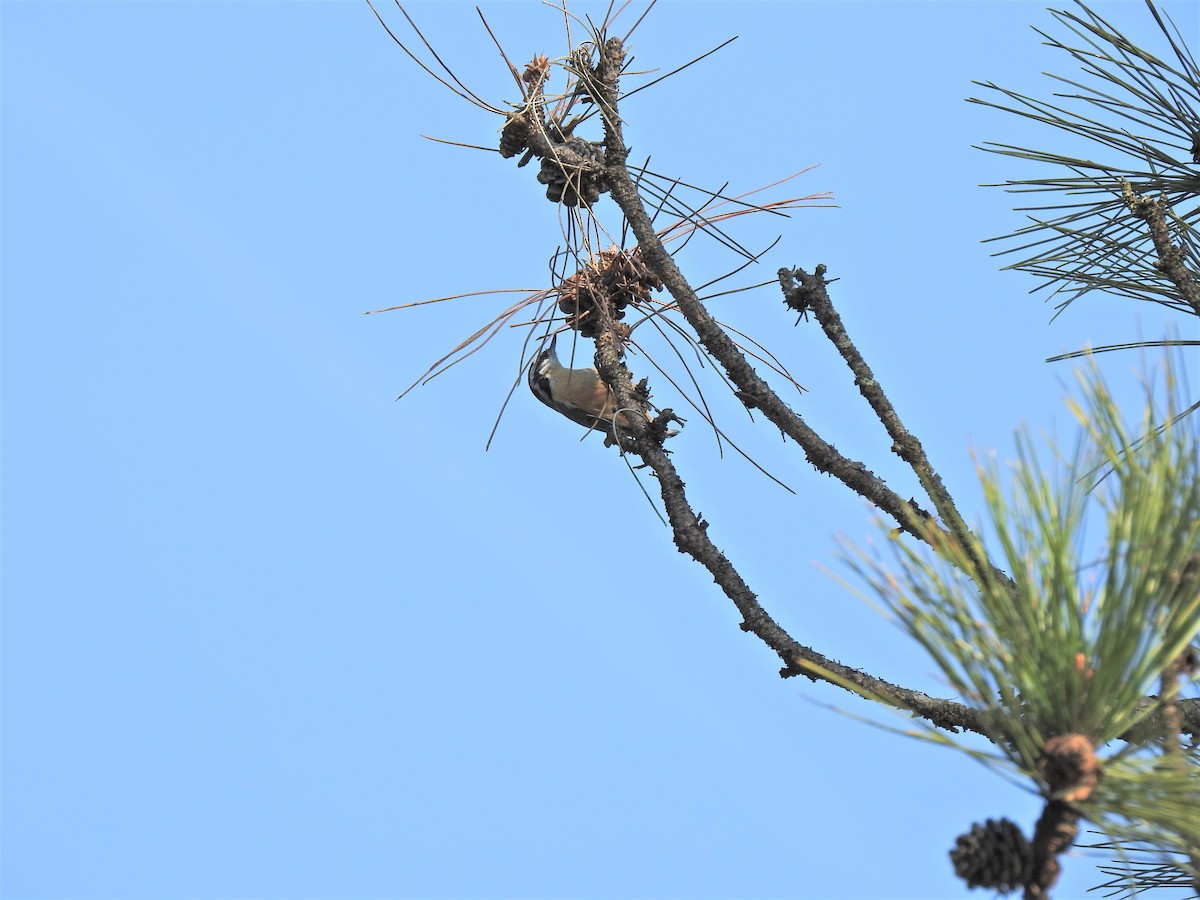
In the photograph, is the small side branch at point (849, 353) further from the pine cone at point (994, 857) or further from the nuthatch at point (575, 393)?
the nuthatch at point (575, 393)

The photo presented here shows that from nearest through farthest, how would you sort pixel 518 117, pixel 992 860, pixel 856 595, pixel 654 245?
pixel 992 860, pixel 856 595, pixel 654 245, pixel 518 117

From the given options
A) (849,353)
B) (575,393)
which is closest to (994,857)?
(849,353)

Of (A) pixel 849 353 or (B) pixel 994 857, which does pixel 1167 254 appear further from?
(B) pixel 994 857

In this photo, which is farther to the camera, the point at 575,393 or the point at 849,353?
the point at 575,393

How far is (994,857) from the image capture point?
1.79 m

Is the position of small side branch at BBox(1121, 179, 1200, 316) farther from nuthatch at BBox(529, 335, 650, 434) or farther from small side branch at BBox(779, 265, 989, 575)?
nuthatch at BBox(529, 335, 650, 434)

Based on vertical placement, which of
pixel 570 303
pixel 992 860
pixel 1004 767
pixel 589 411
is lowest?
pixel 992 860

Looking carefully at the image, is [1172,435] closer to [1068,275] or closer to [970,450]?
[970,450]

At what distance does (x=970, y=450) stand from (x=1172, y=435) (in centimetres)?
36

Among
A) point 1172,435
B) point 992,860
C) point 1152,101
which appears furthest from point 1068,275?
point 992,860

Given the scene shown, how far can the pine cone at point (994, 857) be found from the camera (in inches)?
70.3

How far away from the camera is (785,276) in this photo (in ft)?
10.2

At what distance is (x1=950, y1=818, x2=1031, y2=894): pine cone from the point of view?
179cm

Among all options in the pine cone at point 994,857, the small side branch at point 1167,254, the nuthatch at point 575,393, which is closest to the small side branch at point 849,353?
the small side branch at point 1167,254
